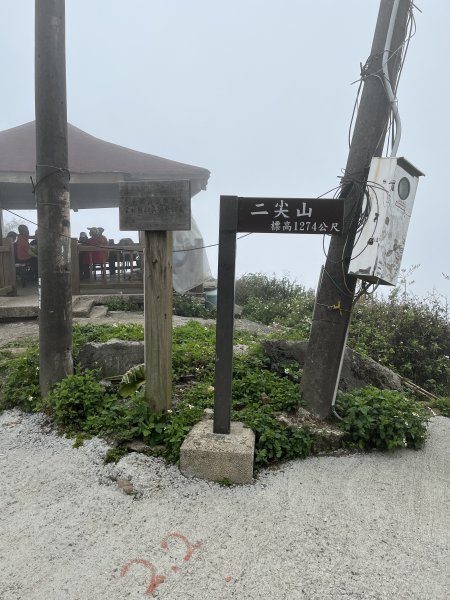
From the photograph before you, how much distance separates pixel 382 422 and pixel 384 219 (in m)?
1.66

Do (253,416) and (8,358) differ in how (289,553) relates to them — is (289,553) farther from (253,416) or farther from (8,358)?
(8,358)

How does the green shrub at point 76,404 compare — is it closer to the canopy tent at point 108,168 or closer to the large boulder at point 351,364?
the large boulder at point 351,364

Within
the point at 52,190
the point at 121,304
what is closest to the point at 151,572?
the point at 52,190

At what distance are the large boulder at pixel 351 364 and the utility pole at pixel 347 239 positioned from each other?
29.1 inches

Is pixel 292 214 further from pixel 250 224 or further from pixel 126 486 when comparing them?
pixel 126 486

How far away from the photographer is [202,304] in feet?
32.1

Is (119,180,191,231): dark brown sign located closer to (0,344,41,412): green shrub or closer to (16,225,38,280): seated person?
(0,344,41,412): green shrub

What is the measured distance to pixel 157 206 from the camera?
11.2 feet

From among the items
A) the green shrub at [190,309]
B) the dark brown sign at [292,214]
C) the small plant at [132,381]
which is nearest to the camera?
the dark brown sign at [292,214]

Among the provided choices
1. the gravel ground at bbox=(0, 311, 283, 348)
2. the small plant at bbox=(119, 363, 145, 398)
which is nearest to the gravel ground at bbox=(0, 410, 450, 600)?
the small plant at bbox=(119, 363, 145, 398)

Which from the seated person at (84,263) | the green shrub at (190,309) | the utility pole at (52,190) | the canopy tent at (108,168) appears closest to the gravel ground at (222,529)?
the utility pole at (52,190)

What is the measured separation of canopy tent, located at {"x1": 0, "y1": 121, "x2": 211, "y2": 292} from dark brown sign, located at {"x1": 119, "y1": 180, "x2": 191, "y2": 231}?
20.5 feet

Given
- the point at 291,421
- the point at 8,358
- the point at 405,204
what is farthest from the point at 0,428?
the point at 405,204

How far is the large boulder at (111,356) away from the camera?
15.0 feet
